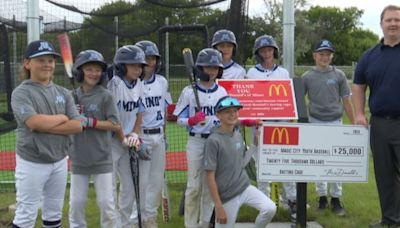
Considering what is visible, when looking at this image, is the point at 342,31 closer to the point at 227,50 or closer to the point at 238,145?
the point at 227,50

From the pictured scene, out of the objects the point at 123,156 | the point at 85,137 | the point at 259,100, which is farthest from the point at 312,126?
the point at 85,137

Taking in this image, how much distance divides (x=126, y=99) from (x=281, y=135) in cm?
160

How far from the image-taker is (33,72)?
4.39 m

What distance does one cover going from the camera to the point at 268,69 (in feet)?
20.7

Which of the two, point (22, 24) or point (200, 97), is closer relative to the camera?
point (200, 97)

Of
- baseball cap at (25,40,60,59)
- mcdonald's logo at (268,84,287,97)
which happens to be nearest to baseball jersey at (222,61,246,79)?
mcdonald's logo at (268,84,287,97)

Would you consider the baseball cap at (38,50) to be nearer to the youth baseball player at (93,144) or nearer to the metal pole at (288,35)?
the youth baseball player at (93,144)

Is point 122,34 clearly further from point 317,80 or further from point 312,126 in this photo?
point 312,126

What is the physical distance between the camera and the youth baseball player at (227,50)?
6000 millimetres

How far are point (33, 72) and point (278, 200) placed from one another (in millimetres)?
3469

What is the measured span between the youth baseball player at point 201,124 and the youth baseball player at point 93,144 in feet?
2.80

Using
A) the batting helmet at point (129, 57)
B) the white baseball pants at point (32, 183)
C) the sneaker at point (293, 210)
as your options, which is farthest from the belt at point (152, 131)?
the sneaker at point (293, 210)

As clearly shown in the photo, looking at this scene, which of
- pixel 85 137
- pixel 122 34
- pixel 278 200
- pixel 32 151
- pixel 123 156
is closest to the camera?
pixel 32 151

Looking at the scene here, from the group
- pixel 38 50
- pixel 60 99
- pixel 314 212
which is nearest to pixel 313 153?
pixel 314 212
